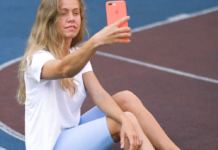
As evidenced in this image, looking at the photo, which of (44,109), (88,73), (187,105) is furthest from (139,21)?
(44,109)

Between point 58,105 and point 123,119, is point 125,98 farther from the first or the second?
point 58,105

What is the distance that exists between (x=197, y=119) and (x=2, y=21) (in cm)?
595

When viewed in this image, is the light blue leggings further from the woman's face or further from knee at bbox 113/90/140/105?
the woman's face

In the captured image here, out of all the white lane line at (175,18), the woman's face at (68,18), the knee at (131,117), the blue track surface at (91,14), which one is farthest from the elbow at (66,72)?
the white lane line at (175,18)

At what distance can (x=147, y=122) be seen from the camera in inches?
129

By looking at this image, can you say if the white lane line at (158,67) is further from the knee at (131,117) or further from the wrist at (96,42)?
the wrist at (96,42)

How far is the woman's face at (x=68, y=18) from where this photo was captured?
289cm

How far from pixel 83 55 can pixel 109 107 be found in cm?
97

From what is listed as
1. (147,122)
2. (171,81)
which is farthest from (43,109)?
(171,81)

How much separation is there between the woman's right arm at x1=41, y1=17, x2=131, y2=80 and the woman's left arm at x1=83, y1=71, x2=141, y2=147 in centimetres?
71

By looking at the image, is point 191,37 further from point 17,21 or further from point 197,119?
point 17,21

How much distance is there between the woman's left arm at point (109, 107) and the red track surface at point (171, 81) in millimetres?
927

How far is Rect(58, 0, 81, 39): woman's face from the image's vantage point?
2.89 meters

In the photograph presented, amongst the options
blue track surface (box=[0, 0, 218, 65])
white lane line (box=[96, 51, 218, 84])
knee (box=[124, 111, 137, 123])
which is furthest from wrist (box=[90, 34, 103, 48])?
blue track surface (box=[0, 0, 218, 65])
